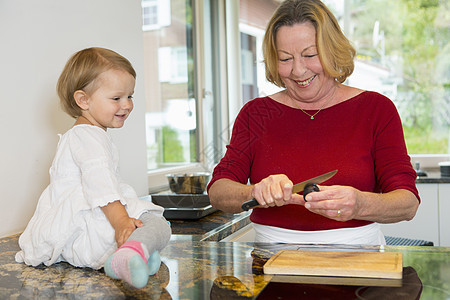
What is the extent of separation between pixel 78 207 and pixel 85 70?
0.34 m

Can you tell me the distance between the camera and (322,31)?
143 cm

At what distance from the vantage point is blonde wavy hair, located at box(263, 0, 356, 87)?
1428 millimetres

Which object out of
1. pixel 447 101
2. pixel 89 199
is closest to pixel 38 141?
pixel 89 199

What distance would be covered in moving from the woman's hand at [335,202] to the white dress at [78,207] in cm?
37

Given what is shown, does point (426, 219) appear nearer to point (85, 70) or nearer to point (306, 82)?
point (306, 82)

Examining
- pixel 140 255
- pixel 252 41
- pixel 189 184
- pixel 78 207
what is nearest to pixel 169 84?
pixel 189 184

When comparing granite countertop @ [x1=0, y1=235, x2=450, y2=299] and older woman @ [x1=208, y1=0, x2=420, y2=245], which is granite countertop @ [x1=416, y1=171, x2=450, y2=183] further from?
granite countertop @ [x1=0, y1=235, x2=450, y2=299]

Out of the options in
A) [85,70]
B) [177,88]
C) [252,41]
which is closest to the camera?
[85,70]

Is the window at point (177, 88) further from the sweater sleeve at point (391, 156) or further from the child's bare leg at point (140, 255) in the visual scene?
the child's bare leg at point (140, 255)

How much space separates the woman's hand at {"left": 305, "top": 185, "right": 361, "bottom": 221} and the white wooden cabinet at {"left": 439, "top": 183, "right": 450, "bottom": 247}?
203cm

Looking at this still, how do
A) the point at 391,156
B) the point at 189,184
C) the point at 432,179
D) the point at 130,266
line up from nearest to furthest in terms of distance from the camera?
the point at 130,266 → the point at 391,156 → the point at 189,184 → the point at 432,179

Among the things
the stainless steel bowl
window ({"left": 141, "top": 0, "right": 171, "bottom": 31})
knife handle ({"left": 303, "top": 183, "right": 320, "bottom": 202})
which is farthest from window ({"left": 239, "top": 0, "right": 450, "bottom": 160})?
knife handle ({"left": 303, "top": 183, "right": 320, "bottom": 202})

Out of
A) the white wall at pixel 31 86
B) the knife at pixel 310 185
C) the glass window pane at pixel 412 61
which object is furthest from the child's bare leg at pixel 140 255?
the glass window pane at pixel 412 61

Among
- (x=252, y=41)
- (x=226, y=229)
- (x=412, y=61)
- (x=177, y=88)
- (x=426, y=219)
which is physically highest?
(x=252, y=41)
